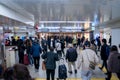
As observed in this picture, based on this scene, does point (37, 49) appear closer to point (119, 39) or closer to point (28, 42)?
point (28, 42)

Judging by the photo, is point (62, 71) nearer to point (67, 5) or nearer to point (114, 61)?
point (114, 61)

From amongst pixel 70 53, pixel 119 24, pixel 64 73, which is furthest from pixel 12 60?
pixel 119 24

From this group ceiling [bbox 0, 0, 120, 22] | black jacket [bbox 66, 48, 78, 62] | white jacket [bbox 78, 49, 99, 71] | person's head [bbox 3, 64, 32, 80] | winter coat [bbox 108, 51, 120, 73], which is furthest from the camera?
ceiling [bbox 0, 0, 120, 22]

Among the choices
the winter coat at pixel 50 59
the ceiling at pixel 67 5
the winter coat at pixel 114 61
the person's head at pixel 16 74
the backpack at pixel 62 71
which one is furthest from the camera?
the ceiling at pixel 67 5

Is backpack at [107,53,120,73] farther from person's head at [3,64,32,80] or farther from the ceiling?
person's head at [3,64,32,80]

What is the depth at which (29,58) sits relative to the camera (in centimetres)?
1656

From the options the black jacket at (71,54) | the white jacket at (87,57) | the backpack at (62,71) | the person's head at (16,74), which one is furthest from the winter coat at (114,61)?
the person's head at (16,74)

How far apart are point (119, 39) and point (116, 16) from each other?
1.54 meters

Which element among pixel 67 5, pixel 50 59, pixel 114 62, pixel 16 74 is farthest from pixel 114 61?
pixel 16 74

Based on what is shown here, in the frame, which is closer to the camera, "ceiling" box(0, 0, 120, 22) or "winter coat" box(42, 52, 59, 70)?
"winter coat" box(42, 52, 59, 70)

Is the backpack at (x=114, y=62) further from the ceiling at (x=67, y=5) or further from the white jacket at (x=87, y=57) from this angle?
the ceiling at (x=67, y=5)

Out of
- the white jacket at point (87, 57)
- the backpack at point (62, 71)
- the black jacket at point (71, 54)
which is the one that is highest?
Answer: the white jacket at point (87, 57)

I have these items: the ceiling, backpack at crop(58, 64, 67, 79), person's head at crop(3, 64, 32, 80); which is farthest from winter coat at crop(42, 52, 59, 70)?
person's head at crop(3, 64, 32, 80)

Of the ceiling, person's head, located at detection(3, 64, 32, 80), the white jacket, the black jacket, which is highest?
the ceiling
